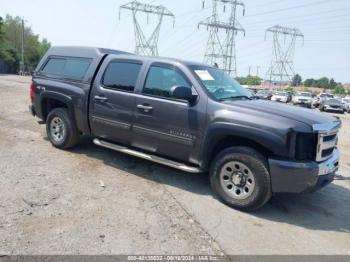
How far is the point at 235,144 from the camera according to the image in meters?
5.06

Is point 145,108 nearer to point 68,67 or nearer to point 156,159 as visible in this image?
point 156,159

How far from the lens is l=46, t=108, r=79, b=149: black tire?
6.79m

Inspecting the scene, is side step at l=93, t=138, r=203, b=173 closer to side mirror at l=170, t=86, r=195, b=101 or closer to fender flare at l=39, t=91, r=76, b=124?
fender flare at l=39, t=91, r=76, b=124

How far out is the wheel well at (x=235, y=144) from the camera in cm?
479

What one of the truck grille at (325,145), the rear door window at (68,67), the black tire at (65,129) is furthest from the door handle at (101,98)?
the truck grille at (325,145)

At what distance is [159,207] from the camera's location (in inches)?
186

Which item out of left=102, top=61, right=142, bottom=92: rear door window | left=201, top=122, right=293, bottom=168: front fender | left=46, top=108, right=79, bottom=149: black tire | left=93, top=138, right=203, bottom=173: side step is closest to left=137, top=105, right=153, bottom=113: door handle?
left=102, top=61, right=142, bottom=92: rear door window

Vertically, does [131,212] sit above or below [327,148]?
below

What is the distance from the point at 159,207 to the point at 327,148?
7.67 feet

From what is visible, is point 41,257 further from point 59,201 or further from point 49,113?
point 49,113

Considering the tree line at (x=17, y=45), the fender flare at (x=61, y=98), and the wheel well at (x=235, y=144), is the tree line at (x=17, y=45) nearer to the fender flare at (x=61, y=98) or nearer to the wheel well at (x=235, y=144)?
the fender flare at (x=61, y=98)

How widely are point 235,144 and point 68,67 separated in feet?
12.2

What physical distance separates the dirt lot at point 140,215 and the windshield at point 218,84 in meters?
1.45

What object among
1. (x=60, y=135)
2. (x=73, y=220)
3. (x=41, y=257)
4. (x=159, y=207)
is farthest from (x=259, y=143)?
(x=60, y=135)
